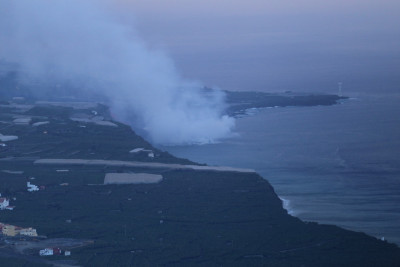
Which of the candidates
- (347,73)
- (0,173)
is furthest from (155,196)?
(347,73)

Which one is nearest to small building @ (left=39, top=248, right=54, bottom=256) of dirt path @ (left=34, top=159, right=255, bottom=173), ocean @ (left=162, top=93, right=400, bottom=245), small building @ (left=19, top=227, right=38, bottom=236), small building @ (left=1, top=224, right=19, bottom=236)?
small building @ (left=19, top=227, right=38, bottom=236)

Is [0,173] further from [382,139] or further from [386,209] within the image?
[382,139]

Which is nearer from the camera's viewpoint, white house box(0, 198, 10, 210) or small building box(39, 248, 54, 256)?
small building box(39, 248, 54, 256)

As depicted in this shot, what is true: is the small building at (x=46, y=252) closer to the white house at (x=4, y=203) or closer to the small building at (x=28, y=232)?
the small building at (x=28, y=232)

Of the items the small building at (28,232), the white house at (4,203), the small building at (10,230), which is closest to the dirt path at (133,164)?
the white house at (4,203)

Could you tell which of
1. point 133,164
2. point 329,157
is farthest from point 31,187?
point 329,157

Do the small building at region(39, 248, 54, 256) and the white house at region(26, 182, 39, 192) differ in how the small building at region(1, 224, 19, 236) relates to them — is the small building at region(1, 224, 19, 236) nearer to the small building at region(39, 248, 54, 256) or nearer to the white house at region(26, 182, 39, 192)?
the small building at region(39, 248, 54, 256)

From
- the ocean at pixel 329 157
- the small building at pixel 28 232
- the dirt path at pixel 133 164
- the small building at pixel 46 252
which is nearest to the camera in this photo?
the small building at pixel 46 252
